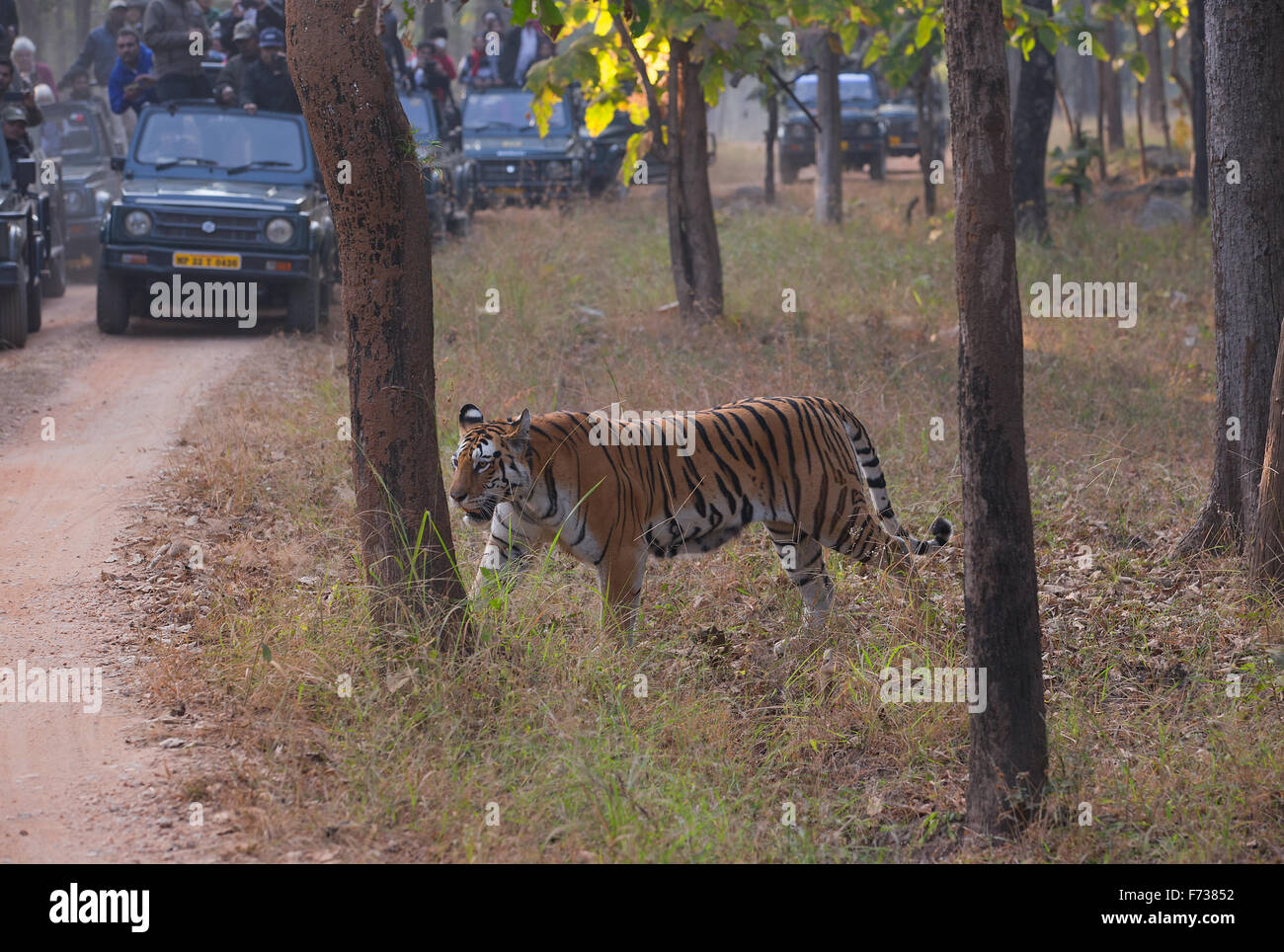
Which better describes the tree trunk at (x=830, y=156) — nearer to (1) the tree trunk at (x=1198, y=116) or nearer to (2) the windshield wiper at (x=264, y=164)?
(1) the tree trunk at (x=1198, y=116)

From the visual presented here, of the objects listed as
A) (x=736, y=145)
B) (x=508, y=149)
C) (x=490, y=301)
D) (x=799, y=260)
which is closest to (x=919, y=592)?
(x=490, y=301)

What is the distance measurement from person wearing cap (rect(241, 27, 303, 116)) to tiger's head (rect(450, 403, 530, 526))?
8.81 metres

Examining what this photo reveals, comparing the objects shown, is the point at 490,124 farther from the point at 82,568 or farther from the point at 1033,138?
the point at 82,568

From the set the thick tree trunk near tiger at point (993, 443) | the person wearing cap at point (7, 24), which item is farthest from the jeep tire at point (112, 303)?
the thick tree trunk near tiger at point (993, 443)

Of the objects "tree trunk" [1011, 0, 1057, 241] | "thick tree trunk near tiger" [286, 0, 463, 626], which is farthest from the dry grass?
"tree trunk" [1011, 0, 1057, 241]

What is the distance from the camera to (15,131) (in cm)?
1144

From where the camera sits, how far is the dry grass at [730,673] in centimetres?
423

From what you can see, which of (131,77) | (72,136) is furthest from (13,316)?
(72,136)

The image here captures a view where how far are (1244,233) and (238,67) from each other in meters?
10.1

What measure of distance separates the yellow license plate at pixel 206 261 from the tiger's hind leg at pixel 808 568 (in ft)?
24.0

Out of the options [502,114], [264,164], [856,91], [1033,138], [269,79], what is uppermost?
[856,91]

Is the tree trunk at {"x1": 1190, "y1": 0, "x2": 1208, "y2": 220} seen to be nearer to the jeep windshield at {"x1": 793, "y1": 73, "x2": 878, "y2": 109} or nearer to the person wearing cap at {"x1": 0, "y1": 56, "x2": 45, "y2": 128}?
the jeep windshield at {"x1": 793, "y1": 73, "x2": 878, "y2": 109}

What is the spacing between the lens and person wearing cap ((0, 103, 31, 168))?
11305 millimetres

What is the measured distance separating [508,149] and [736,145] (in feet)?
86.7
